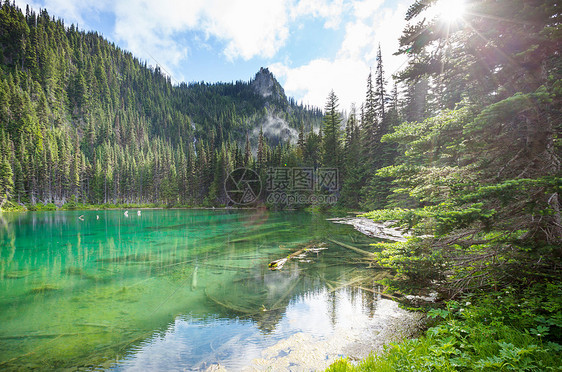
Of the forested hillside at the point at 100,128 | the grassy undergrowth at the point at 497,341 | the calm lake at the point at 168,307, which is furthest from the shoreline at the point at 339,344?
the forested hillside at the point at 100,128

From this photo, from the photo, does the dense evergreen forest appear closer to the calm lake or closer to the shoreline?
the shoreline

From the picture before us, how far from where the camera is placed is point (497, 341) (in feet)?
11.2

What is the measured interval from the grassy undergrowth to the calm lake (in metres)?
3.07

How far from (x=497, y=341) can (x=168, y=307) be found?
9.00 meters

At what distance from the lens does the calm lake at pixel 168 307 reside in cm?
593

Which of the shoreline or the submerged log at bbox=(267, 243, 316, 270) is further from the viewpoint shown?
the submerged log at bbox=(267, 243, 316, 270)

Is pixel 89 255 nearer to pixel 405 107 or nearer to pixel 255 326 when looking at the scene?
pixel 255 326

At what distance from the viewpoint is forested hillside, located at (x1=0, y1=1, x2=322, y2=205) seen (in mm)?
75438

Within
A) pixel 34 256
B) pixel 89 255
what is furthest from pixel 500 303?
pixel 34 256
